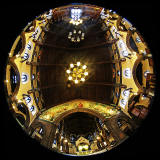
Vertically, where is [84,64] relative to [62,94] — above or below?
above

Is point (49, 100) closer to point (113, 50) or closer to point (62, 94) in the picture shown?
point (62, 94)

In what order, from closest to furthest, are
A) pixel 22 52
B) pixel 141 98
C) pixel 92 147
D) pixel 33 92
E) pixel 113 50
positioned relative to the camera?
pixel 22 52
pixel 141 98
pixel 33 92
pixel 113 50
pixel 92 147

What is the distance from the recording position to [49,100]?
12.1 m

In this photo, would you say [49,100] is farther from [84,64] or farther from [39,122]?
[84,64]

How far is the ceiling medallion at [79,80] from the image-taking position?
910cm

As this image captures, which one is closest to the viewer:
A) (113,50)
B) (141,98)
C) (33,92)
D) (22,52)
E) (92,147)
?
(22,52)

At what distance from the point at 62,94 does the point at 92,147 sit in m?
6.50

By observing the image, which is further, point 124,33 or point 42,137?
point 42,137

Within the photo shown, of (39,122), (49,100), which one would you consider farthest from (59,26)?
(39,122)

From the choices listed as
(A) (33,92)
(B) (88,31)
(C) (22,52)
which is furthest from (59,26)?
(A) (33,92)

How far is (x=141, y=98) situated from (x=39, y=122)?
895 centimetres

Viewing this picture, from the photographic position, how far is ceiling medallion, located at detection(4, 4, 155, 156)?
9102 millimetres

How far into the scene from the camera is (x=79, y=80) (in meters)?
12.1

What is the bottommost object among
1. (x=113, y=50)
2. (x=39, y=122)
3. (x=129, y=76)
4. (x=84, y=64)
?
(x=39, y=122)
